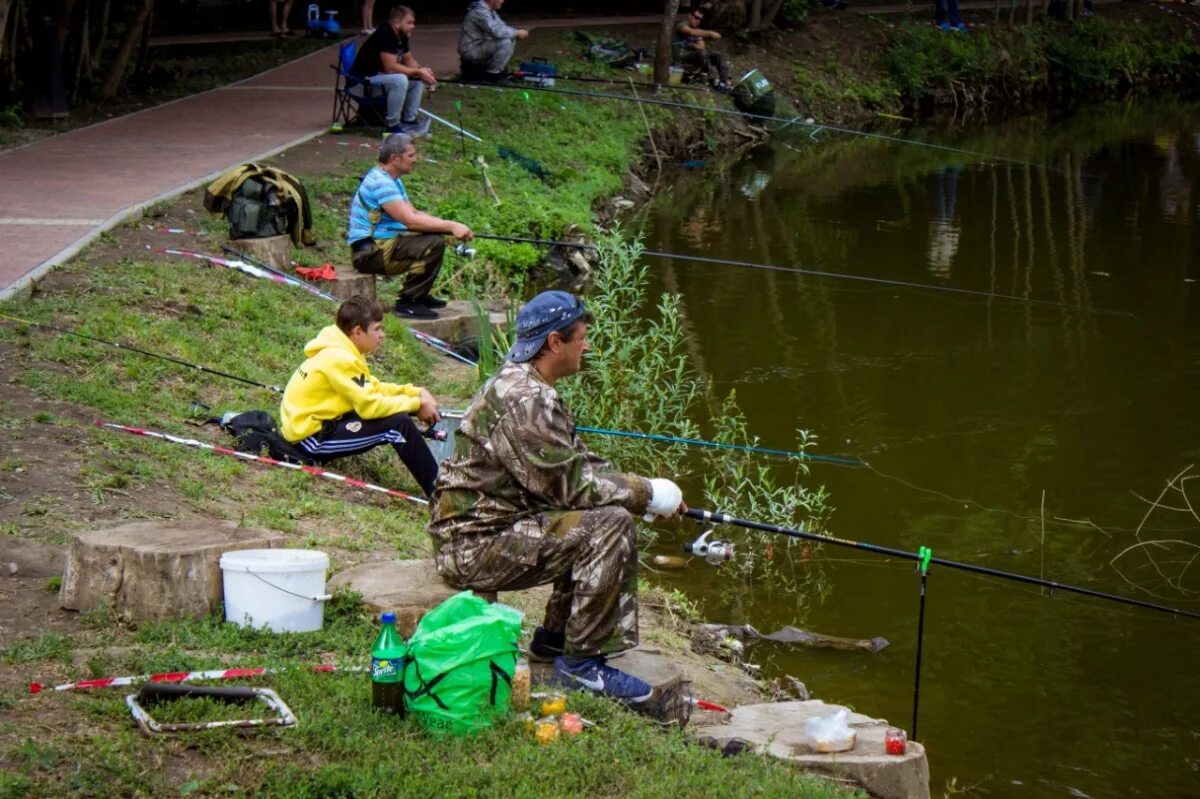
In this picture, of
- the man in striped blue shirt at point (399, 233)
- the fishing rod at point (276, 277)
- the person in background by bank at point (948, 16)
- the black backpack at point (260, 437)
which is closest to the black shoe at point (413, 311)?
the man in striped blue shirt at point (399, 233)

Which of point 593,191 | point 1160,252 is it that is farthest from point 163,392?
point 1160,252

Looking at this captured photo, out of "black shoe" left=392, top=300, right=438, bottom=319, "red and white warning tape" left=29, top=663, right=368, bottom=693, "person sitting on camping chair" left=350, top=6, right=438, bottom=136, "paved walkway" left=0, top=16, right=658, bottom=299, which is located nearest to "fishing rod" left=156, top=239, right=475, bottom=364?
"black shoe" left=392, top=300, right=438, bottom=319

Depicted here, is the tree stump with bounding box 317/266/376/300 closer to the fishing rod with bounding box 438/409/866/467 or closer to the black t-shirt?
the fishing rod with bounding box 438/409/866/467

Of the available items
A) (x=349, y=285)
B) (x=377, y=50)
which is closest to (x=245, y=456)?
(x=349, y=285)

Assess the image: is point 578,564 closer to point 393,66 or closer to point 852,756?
point 852,756

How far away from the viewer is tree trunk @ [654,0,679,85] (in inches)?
835

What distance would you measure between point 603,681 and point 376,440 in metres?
2.79

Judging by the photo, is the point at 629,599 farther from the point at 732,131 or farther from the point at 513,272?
the point at 732,131

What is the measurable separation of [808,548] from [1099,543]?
151cm

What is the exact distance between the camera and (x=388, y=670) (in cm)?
466

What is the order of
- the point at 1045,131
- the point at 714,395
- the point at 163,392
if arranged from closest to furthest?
the point at 163,392 < the point at 714,395 < the point at 1045,131

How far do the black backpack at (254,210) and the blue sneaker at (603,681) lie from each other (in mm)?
6786

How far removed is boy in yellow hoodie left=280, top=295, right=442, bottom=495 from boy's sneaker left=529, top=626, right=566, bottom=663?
2.34 m

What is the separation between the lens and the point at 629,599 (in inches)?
205
